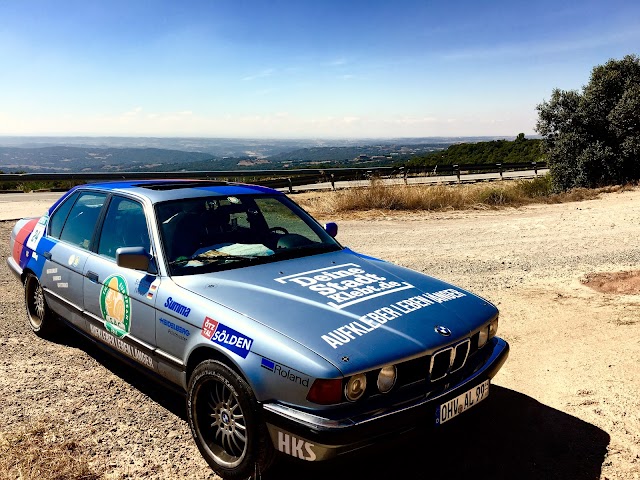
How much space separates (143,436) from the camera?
350 cm

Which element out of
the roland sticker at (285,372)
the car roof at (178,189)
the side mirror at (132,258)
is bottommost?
the roland sticker at (285,372)

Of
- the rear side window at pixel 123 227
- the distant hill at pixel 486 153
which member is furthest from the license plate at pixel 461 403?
the distant hill at pixel 486 153

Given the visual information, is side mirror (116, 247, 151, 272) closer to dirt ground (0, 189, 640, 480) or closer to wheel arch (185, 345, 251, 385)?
wheel arch (185, 345, 251, 385)

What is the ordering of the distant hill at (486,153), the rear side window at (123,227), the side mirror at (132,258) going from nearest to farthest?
the side mirror at (132,258) < the rear side window at (123,227) < the distant hill at (486,153)

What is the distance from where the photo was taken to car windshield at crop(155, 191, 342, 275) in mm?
3674

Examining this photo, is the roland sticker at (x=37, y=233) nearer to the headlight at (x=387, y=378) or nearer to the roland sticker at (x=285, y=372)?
the roland sticker at (x=285, y=372)

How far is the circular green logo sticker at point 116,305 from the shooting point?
372cm

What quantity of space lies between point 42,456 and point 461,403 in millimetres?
2520

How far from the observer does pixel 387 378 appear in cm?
268

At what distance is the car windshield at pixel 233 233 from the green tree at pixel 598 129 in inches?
836

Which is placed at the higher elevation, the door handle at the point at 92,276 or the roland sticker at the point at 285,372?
the door handle at the point at 92,276

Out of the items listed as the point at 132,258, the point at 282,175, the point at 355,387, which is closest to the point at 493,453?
the point at 355,387

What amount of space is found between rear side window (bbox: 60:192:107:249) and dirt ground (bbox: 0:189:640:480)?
3.63ft

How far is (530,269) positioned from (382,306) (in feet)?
18.6
